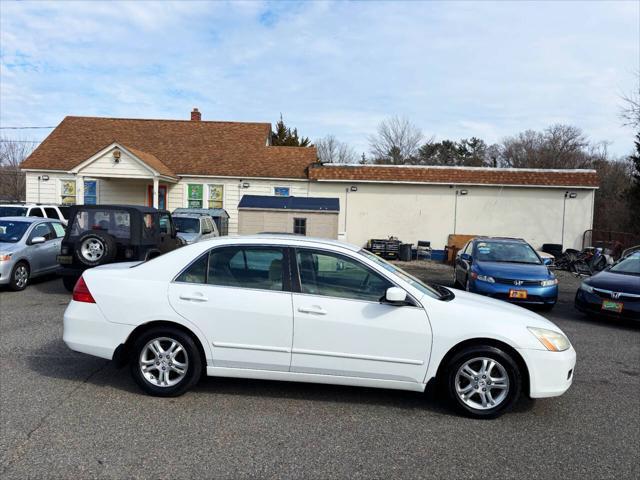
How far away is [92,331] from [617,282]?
8539mm

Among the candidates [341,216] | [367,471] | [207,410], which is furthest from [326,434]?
[341,216]

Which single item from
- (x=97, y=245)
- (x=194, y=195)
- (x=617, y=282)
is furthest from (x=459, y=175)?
(x=97, y=245)

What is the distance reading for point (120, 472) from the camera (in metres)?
3.16

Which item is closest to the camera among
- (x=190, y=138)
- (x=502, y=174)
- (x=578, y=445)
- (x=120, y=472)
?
(x=120, y=472)

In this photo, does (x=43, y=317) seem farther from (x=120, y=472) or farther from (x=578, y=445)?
(x=578, y=445)

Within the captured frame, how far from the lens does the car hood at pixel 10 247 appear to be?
32.1 ft

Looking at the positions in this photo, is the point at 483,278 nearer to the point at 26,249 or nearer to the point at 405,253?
the point at 26,249

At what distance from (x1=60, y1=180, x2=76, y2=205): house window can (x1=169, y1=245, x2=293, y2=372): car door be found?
19.8 m

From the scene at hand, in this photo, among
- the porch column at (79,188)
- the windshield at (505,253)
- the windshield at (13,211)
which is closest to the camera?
the windshield at (505,253)

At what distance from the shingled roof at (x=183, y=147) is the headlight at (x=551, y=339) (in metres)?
17.6

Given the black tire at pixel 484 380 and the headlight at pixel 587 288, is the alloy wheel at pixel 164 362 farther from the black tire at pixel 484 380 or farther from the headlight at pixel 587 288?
the headlight at pixel 587 288

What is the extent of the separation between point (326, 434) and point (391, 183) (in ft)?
57.0

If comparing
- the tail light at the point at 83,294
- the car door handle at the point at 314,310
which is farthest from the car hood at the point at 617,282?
the tail light at the point at 83,294

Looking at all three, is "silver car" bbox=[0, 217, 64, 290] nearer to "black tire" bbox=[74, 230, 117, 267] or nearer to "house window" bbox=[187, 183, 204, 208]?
"black tire" bbox=[74, 230, 117, 267]
